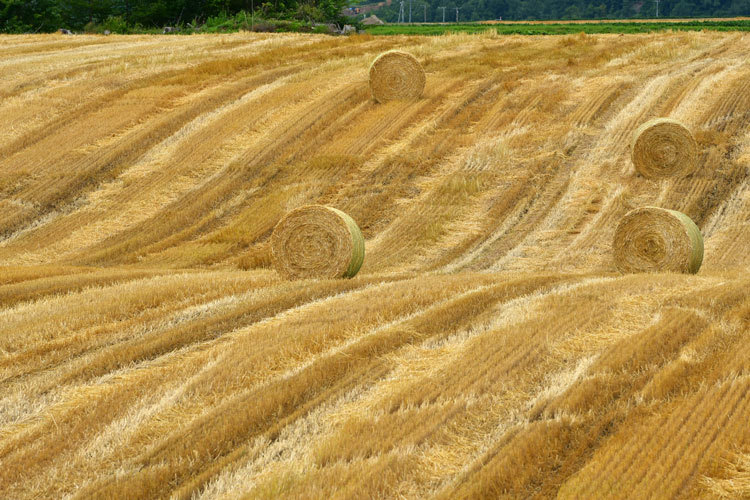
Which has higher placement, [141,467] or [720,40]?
[720,40]

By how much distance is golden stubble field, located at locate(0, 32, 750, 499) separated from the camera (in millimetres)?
6508

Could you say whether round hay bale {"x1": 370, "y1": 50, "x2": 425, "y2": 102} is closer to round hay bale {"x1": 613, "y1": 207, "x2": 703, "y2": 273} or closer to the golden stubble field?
the golden stubble field

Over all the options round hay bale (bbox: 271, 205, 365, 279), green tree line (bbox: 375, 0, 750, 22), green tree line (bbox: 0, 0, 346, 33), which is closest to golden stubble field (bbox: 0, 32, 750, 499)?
round hay bale (bbox: 271, 205, 365, 279)

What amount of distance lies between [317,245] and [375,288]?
6.34ft

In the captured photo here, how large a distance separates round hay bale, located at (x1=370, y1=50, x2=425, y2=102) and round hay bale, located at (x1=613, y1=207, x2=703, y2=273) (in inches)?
466

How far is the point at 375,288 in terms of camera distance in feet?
38.4

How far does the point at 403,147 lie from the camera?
866 inches

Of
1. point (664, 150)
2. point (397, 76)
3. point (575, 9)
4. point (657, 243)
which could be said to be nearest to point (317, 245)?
point (657, 243)

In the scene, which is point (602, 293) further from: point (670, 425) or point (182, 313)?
point (182, 313)

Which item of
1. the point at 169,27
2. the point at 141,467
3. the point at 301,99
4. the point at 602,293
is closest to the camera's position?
the point at 141,467

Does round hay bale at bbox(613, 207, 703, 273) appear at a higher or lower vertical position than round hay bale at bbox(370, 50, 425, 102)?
lower

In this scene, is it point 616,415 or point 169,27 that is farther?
point 169,27

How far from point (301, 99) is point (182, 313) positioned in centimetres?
→ 1582

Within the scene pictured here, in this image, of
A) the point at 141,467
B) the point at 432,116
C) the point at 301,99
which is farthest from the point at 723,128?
the point at 141,467
